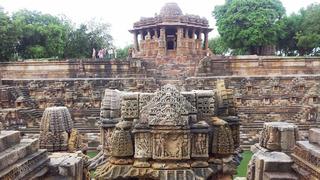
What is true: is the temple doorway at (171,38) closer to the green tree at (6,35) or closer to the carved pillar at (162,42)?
the carved pillar at (162,42)

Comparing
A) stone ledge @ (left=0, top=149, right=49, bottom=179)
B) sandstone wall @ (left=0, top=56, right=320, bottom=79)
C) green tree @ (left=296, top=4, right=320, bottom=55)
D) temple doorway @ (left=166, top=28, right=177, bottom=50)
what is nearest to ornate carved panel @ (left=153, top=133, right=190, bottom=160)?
stone ledge @ (left=0, top=149, right=49, bottom=179)

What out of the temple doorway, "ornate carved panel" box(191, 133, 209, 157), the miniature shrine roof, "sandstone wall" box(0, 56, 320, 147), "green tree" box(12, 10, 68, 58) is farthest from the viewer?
Answer: "green tree" box(12, 10, 68, 58)

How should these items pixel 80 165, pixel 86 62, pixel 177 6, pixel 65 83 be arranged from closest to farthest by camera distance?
pixel 80 165 < pixel 65 83 < pixel 86 62 < pixel 177 6

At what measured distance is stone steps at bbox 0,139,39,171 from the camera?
3873mm

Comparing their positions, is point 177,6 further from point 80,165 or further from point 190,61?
point 80,165

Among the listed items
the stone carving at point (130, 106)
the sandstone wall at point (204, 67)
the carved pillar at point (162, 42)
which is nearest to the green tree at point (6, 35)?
the sandstone wall at point (204, 67)

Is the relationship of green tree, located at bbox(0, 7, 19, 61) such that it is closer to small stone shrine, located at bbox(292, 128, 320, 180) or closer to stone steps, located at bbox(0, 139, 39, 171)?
stone steps, located at bbox(0, 139, 39, 171)

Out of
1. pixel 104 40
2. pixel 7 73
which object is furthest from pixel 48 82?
pixel 104 40

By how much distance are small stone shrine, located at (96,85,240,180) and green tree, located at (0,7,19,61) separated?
25026 millimetres

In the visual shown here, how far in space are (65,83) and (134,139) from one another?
16507mm

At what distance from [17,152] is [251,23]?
27.8 m

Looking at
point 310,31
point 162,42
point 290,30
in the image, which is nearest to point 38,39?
point 162,42

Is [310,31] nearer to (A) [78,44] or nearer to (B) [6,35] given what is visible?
(A) [78,44]

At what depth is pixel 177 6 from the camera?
28.5m
